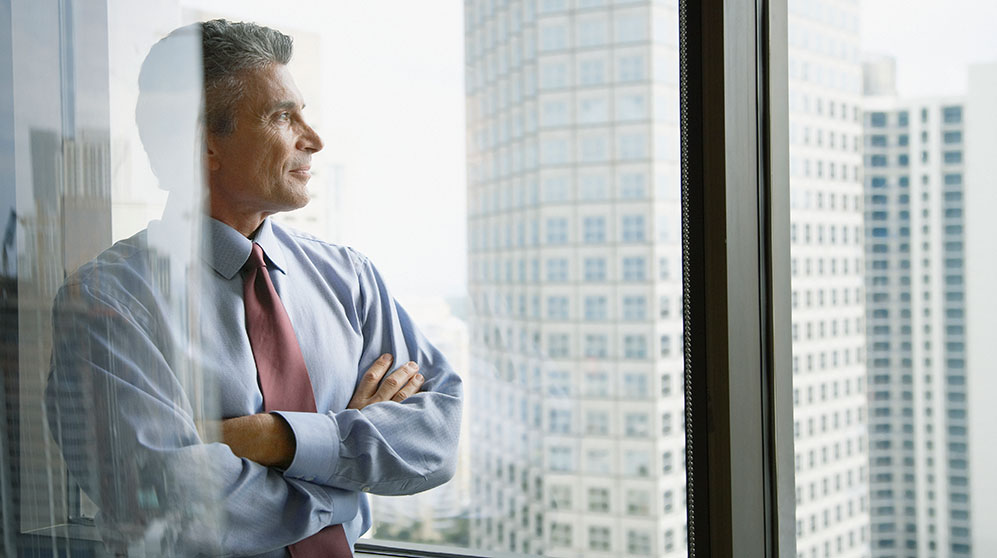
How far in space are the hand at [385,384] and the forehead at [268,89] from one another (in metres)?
0.29

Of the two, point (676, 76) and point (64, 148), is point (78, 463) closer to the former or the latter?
point (64, 148)

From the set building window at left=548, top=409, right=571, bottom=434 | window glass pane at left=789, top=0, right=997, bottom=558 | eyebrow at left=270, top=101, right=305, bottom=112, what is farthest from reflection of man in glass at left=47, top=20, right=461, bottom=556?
window glass pane at left=789, top=0, right=997, bottom=558

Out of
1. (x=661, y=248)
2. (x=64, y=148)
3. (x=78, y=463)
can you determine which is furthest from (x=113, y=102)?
(x=661, y=248)

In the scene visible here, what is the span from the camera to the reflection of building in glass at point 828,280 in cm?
82

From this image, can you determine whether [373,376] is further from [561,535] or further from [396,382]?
[561,535]

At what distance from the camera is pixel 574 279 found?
84 centimetres

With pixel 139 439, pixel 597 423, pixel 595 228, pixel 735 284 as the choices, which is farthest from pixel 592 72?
pixel 139 439

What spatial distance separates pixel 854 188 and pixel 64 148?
83cm

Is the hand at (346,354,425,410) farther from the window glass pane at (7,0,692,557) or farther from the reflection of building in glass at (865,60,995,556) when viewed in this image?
the reflection of building in glass at (865,60,995,556)

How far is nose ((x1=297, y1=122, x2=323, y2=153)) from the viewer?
79 centimetres

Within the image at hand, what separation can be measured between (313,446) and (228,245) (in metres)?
0.23

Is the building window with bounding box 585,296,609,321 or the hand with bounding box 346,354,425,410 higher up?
the building window with bounding box 585,296,609,321

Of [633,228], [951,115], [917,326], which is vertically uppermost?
[951,115]

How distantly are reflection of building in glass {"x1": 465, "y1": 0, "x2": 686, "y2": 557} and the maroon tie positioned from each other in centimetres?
18
